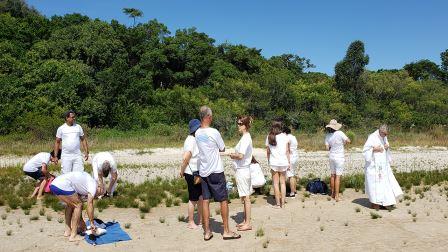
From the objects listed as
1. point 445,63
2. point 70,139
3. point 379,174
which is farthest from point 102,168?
point 445,63

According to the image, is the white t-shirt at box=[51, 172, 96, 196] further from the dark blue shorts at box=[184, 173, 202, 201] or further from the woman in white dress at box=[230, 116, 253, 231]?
the woman in white dress at box=[230, 116, 253, 231]

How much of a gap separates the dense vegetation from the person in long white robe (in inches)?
941

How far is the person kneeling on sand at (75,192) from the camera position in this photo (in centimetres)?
712

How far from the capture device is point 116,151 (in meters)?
24.3

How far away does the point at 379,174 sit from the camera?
9727mm

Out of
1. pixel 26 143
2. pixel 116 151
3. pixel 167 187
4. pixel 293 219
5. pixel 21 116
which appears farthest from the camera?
pixel 21 116

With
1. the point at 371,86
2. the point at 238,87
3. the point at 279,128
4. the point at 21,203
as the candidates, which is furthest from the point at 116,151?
the point at 371,86

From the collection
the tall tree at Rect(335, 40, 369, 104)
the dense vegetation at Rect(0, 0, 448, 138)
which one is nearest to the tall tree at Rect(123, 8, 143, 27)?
the dense vegetation at Rect(0, 0, 448, 138)

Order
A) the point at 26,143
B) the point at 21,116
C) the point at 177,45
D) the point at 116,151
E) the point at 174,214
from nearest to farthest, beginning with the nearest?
the point at 174,214 → the point at 116,151 → the point at 26,143 → the point at 21,116 → the point at 177,45

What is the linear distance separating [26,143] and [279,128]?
72.2 feet

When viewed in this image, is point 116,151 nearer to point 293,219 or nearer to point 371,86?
point 293,219

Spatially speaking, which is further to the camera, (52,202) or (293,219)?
(52,202)

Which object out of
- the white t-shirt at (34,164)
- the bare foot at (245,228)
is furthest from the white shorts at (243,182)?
the white t-shirt at (34,164)

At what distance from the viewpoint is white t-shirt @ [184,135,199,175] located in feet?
25.6
